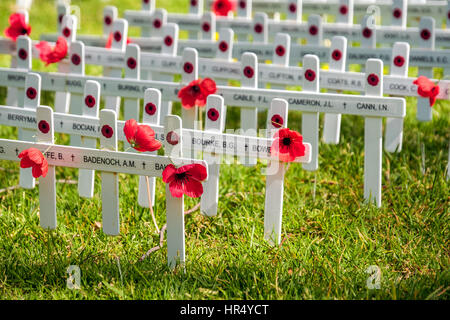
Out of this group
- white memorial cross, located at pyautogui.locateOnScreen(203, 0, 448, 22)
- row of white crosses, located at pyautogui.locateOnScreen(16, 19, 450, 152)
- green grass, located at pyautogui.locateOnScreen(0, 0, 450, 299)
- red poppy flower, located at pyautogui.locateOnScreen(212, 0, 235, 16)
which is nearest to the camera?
green grass, located at pyautogui.locateOnScreen(0, 0, 450, 299)

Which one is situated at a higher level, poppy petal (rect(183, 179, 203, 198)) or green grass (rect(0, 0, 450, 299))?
poppy petal (rect(183, 179, 203, 198))

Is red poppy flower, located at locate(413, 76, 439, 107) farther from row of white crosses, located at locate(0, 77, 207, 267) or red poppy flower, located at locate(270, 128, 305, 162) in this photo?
row of white crosses, located at locate(0, 77, 207, 267)

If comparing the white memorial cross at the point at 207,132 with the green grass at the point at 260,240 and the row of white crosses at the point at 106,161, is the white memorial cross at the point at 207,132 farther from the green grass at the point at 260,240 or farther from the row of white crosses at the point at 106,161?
the green grass at the point at 260,240

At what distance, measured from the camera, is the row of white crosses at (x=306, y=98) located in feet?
12.7

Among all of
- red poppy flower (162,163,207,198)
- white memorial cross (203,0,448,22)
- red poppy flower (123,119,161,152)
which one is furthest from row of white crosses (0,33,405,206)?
white memorial cross (203,0,448,22)

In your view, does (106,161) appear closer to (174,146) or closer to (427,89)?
(174,146)

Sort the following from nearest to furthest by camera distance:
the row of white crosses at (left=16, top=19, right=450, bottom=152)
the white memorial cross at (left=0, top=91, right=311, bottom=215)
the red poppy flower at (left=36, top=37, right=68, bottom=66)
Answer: the white memorial cross at (left=0, top=91, right=311, bottom=215) → the row of white crosses at (left=16, top=19, right=450, bottom=152) → the red poppy flower at (left=36, top=37, right=68, bottom=66)

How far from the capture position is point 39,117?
3557mm

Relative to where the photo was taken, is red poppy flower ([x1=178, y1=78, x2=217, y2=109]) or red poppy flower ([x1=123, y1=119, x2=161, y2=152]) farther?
red poppy flower ([x1=178, y1=78, x2=217, y2=109])

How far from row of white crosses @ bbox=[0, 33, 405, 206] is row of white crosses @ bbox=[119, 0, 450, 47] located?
1.14 m

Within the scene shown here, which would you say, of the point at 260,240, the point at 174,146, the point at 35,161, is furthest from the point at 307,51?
the point at 35,161

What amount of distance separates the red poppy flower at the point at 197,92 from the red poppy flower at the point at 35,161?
93 centimetres

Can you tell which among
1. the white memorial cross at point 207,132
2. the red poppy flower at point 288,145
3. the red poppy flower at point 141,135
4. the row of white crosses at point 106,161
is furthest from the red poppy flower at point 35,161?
the red poppy flower at point 288,145

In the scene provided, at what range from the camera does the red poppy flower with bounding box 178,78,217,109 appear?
3.94 metres
